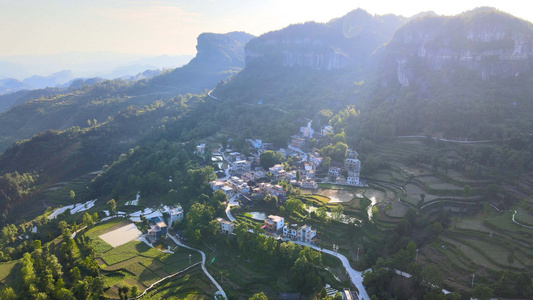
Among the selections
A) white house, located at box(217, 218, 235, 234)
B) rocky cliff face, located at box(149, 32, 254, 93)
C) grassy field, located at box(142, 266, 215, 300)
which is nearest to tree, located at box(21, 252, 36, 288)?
grassy field, located at box(142, 266, 215, 300)

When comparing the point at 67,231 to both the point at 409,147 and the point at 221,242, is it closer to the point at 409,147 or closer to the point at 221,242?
the point at 221,242

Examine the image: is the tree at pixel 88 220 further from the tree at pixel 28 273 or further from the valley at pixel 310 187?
the tree at pixel 28 273

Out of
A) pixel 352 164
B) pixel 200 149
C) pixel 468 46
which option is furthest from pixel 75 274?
pixel 468 46

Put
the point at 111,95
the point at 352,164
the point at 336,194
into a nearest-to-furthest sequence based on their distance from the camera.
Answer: the point at 336,194 < the point at 352,164 < the point at 111,95

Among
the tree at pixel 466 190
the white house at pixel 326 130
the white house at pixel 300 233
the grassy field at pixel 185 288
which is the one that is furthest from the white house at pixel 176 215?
the tree at pixel 466 190

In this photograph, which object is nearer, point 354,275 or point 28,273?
point 28,273

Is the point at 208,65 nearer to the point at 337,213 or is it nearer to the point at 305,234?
the point at 337,213

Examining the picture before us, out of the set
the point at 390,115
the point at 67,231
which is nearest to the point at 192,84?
the point at 390,115
